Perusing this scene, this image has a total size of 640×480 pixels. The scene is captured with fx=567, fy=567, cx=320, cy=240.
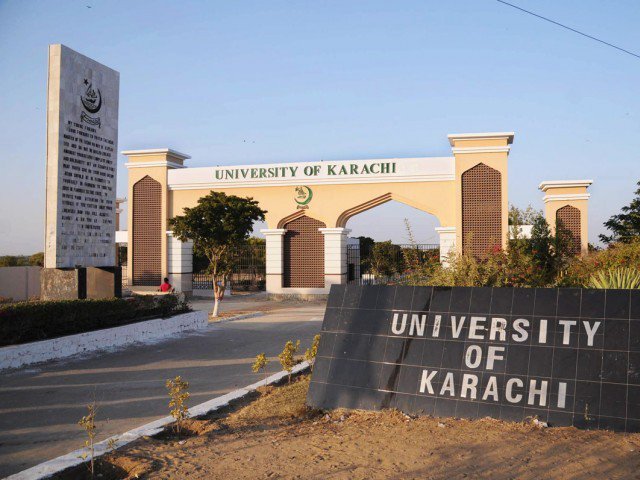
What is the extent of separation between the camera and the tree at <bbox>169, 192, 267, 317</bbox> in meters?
17.6

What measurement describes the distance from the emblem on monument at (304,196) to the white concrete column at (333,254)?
4.63ft

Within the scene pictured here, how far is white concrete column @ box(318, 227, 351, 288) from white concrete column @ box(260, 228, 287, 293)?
6.97 feet

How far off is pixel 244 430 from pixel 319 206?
20518mm

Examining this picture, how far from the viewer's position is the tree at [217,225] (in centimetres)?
1756

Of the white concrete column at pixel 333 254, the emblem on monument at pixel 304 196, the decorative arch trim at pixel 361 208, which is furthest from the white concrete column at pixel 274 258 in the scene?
the decorative arch trim at pixel 361 208

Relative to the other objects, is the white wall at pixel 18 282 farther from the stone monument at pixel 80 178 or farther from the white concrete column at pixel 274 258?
the stone monument at pixel 80 178

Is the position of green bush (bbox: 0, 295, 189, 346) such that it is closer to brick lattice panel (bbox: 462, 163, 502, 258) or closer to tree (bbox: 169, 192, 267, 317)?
Result: tree (bbox: 169, 192, 267, 317)

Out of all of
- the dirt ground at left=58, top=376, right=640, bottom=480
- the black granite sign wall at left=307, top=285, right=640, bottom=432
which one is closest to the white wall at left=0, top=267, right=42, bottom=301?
the black granite sign wall at left=307, top=285, right=640, bottom=432

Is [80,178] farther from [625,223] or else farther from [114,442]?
[625,223]

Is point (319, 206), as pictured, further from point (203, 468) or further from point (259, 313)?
point (203, 468)

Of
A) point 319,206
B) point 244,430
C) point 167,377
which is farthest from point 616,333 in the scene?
point 319,206

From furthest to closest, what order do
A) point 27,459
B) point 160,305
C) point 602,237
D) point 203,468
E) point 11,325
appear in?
1. point 602,237
2. point 160,305
3. point 11,325
4. point 27,459
5. point 203,468

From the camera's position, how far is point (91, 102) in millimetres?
13133

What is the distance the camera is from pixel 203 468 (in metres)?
4.64
